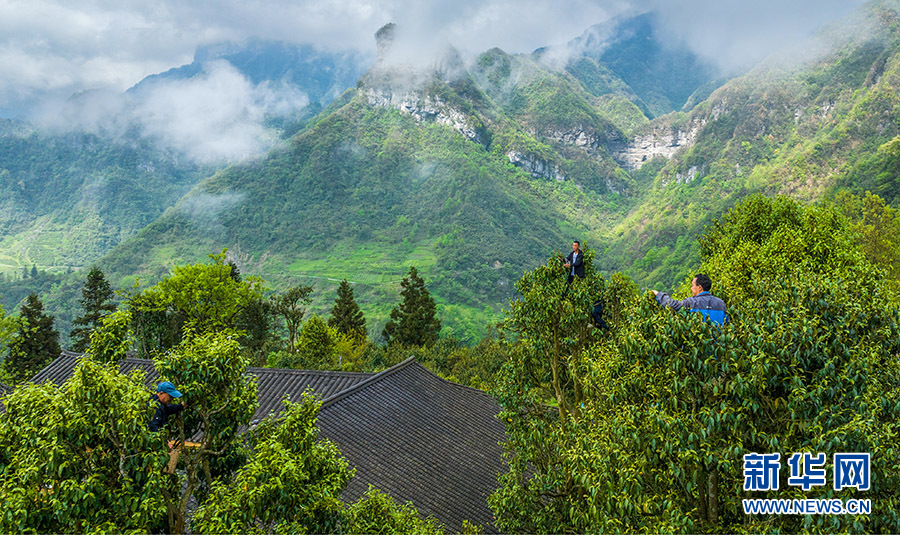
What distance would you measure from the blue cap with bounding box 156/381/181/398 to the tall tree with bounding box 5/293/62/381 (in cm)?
3905

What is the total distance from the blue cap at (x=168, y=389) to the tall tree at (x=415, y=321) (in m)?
44.7

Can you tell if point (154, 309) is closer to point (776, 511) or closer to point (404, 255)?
point (776, 511)

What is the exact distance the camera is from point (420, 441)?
1292 centimetres

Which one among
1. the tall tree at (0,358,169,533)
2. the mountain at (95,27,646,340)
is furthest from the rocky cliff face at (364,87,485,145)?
the tall tree at (0,358,169,533)

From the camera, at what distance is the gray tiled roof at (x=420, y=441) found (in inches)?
432

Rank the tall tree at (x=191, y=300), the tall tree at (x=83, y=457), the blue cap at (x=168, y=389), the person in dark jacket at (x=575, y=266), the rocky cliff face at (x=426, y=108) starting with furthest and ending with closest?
1. the rocky cliff face at (x=426, y=108)
2. the tall tree at (x=191, y=300)
3. the person in dark jacket at (x=575, y=266)
4. the blue cap at (x=168, y=389)
5. the tall tree at (x=83, y=457)

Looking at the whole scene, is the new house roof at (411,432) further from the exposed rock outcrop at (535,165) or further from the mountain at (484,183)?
the exposed rock outcrop at (535,165)

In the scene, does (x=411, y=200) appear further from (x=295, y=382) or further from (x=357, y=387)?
(x=357, y=387)

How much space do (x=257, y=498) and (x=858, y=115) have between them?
11478cm

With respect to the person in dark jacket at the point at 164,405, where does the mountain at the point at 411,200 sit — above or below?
above

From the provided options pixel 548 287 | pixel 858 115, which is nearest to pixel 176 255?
pixel 548 287

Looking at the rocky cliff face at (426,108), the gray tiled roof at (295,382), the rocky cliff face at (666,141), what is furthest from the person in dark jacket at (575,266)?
the rocky cliff face at (666,141)

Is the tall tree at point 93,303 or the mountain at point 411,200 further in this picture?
the mountain at point 411,200

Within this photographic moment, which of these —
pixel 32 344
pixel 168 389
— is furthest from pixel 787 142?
pixel 168 389
